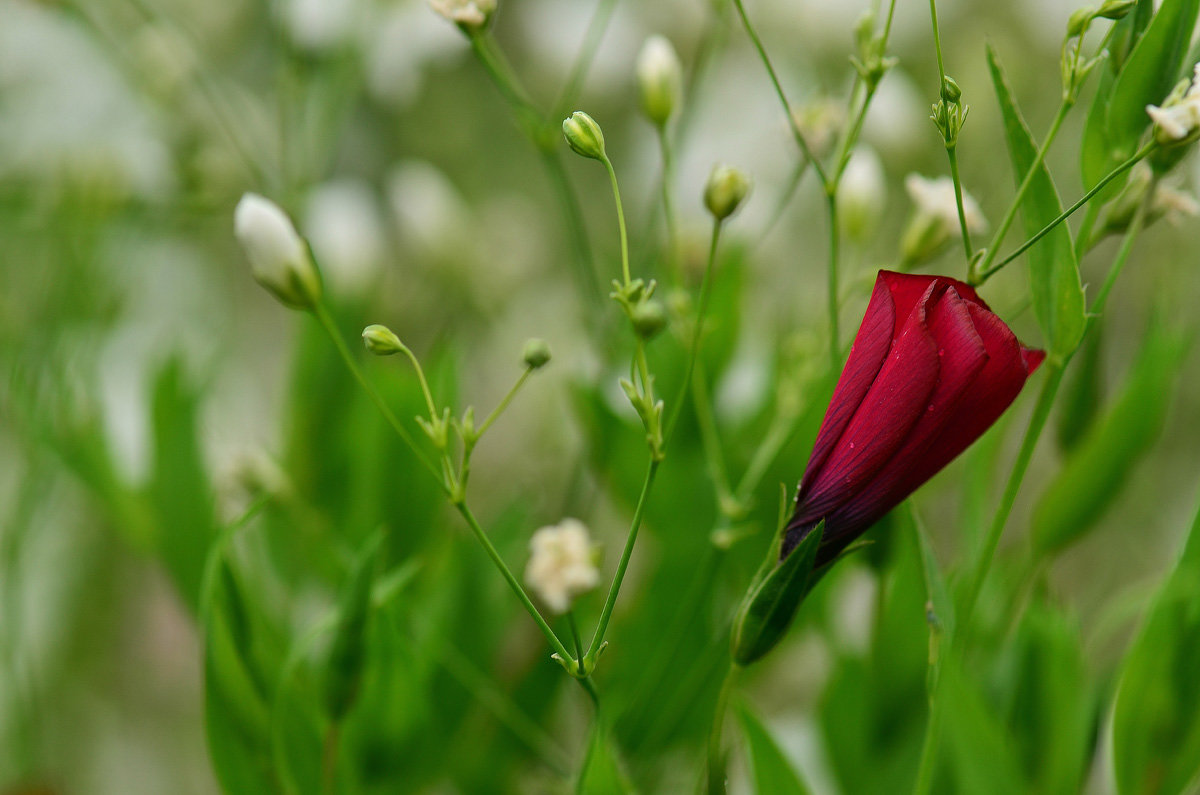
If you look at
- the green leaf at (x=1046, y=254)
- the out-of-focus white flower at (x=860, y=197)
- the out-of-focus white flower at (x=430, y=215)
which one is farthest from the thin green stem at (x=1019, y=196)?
the out-of-focus white flower at (x=430, y=215)

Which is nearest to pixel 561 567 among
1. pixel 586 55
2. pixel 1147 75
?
pixel 1147 75

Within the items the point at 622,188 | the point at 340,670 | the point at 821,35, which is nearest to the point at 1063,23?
the point at 821,35

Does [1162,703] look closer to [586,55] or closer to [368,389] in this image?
[368,389]

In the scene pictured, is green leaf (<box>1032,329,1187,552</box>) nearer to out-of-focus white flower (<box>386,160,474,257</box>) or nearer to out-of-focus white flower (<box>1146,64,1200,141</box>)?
out-of-focus white flower (<box>1146,64,1200,141</box>)

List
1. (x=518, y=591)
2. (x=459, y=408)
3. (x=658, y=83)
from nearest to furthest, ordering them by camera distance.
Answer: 1. (x=518, y=591)
2. (x=658, y=83)
3. (x=459, y=408)

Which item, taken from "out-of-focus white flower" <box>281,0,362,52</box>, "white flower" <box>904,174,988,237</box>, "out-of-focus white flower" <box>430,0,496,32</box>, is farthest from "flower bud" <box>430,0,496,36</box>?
"out-of-focus white flower" <box>281,0,362,52</box>

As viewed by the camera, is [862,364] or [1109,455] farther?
[1109,455]

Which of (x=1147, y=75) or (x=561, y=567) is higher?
(x=1147, y=75)
